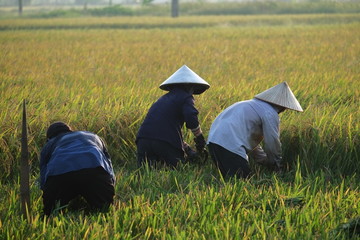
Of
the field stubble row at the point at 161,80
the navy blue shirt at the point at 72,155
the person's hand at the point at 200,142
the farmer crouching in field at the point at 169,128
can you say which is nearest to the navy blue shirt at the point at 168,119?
the farmer crouching in field at the point at 169,128

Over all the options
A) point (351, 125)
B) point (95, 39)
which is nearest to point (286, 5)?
point (95, 39)

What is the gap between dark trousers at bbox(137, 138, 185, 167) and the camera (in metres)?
4.64

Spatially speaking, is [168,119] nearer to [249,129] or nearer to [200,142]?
[200,142]

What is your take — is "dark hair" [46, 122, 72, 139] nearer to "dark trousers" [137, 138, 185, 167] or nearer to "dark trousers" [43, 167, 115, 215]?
"dark trousers" [43, 167, 115, 215]

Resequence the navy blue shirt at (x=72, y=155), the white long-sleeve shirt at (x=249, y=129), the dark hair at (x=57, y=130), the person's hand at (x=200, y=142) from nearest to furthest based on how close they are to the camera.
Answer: the navy blue shirt at (x=72, y=155) → the dark hair at (x=57, y=130) → the white long-sleeve shirt at (x=249, y=129) → the person's hand at (x=200, y=142)

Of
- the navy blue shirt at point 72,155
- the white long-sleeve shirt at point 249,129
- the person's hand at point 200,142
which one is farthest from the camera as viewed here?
the person's hand at point 200,142

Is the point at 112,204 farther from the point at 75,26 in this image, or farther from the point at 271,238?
the point at 75,26

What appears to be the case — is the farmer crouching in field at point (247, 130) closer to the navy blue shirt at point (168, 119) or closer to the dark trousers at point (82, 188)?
the navy blue shirt at point (168, 119)

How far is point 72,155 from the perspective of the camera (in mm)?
3625

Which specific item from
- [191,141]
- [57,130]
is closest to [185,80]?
[191,141]

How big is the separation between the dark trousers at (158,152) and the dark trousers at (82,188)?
0.95 m

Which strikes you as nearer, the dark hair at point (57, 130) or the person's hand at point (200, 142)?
the dark hair at point (57, 130)

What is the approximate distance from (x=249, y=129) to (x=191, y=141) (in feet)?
3.39

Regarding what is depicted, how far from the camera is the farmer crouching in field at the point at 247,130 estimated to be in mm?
4316
